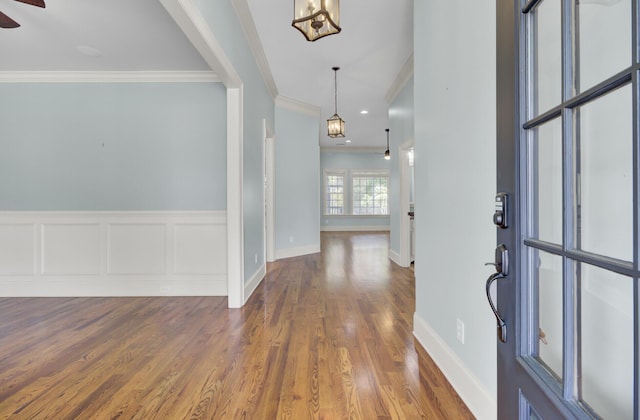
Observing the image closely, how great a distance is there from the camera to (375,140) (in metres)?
10.1

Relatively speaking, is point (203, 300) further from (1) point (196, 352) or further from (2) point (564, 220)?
(2) point (564, 220)

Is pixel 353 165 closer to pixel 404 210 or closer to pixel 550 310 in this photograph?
pixel 404 210

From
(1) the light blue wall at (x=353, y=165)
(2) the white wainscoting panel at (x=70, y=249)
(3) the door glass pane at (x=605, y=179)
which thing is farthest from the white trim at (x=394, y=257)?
(1) the light blue wall at (x=353, y=165)

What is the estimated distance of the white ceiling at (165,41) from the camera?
282 centimetres

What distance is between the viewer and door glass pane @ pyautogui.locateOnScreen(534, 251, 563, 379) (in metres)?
0.75

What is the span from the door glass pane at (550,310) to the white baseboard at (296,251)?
5438 mm

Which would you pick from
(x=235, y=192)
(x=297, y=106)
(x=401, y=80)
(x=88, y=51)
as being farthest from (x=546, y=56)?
(x=297, y=106)

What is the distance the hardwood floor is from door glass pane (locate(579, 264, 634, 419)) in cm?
113

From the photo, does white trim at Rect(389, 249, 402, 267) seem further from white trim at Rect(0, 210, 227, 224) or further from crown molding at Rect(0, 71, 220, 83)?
crown molding at Rect(0, 71, 220, 83)

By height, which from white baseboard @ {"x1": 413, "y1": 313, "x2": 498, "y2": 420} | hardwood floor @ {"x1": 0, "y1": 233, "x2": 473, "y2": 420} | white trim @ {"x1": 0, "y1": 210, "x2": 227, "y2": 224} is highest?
white trim @ {"x1": 0, "y1": 210, "x2": 227, "y2": 224}

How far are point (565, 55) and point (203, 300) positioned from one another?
3.74 m

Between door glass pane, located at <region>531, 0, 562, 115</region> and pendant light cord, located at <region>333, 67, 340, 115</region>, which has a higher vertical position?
pendant light cord, located at <region>333, 67, 340, 115</region>

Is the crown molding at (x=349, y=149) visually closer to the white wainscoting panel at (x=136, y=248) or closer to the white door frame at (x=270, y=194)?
the white door frame at (x=270, y=194)

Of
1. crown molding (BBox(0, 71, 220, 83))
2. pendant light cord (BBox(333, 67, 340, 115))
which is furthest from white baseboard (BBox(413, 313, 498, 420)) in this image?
pendant light cord (BBox(333, 67, 340, 115))
